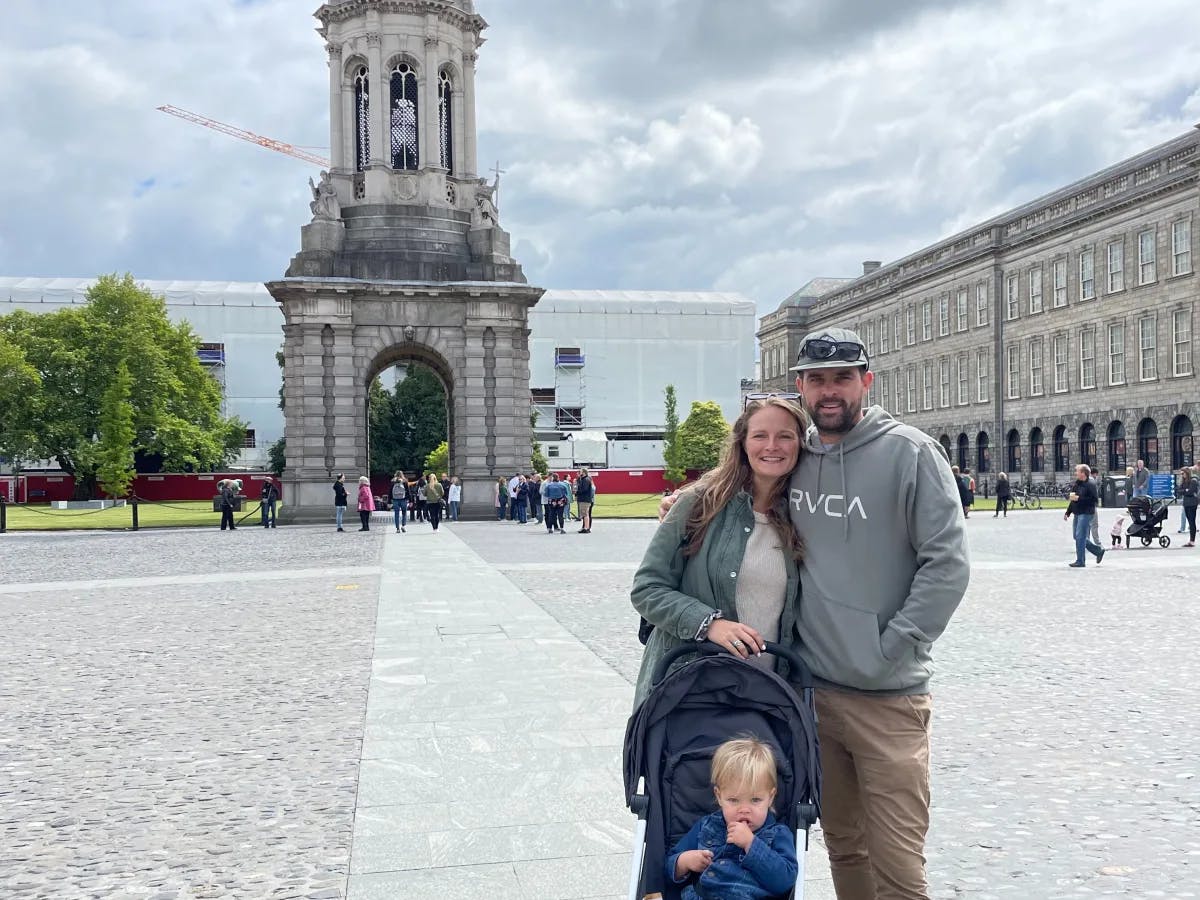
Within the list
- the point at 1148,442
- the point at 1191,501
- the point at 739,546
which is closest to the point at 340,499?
the point at 1191,501

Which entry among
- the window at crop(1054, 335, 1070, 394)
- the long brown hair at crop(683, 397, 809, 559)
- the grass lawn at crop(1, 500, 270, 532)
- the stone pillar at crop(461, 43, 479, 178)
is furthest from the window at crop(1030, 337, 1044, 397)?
the long brown hair at crop(683, 397, 809, 559)

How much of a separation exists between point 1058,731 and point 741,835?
4408 mm

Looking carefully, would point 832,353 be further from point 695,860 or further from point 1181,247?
point 1181,247

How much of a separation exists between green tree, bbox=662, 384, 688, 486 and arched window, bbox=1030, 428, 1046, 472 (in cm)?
2190

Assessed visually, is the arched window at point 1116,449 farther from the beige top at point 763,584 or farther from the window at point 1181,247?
the beige top at point 763,584

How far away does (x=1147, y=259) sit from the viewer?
181 feet

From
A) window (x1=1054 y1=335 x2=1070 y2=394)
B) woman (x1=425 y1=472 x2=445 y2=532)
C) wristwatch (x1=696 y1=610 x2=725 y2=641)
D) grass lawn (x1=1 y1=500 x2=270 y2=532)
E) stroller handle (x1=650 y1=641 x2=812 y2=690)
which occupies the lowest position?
grass lawn (x1=1 y1=500 x2=270 y2=532)

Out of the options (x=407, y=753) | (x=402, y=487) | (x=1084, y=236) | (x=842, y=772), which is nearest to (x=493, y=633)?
(x=407, y=753)

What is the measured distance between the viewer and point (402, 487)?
3134 cm

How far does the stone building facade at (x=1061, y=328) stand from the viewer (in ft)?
174

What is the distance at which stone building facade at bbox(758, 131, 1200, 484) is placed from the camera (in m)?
53.0

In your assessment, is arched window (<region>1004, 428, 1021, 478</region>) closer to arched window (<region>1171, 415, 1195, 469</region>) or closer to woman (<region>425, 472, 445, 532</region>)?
arched window (<region>1171, 415, 1195, 469</region>)

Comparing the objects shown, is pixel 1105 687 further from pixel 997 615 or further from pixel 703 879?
pixel 703 879

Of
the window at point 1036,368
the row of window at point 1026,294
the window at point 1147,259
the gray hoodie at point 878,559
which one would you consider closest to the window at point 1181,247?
the row of window at point 1026,294
